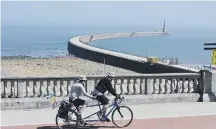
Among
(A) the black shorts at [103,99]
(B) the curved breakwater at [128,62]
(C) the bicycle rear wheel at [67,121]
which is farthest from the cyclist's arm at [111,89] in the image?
(B) the curved breakwater at [128,62]

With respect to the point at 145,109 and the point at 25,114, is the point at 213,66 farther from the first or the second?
the point at 25,114

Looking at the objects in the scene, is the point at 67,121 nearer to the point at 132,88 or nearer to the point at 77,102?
the point at 77,102

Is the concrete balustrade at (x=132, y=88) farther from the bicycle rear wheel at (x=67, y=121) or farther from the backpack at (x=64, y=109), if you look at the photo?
the backpack at (x=64, y=109)

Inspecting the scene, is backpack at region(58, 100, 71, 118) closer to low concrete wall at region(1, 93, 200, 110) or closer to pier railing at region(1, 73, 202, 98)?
low concrete wall at region(1, 93, 200, 110)

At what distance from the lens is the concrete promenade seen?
1175 centimetres

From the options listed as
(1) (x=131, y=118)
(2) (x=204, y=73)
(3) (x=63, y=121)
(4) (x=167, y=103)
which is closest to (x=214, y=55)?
(2) (x=204, y=73)

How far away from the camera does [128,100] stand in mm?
14391

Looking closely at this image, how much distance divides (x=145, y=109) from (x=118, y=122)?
92.6 inches

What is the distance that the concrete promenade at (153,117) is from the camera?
1175cm

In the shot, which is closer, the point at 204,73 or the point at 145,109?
the point at 145,109

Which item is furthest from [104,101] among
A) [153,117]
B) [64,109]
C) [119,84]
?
[119,84]

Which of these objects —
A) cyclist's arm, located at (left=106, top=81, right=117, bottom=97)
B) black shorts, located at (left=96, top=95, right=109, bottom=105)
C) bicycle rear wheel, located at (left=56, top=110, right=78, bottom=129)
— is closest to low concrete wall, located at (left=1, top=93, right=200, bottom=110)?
bicycle rear wheel, located at (left=56, top=110, right=78, bottom=129)

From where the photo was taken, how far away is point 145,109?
1391 cm

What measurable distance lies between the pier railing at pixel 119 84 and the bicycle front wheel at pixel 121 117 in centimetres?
248
